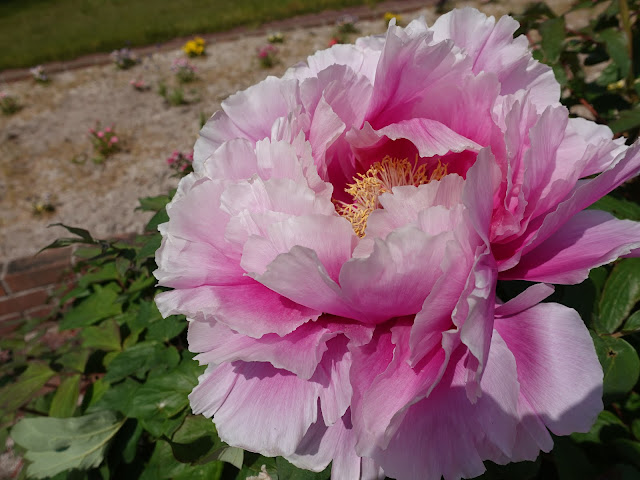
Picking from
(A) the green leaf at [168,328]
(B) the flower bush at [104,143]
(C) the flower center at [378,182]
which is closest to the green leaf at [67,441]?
(A) the green leaf at [168,328]

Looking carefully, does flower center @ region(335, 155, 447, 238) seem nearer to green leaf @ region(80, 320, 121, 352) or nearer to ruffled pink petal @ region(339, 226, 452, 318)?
ruffled pink petal @ region(339, 226, 452, 318)

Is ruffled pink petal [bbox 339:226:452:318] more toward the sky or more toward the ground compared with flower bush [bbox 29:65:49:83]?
more toward the sky

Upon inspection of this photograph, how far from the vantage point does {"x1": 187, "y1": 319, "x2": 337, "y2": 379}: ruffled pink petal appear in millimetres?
495

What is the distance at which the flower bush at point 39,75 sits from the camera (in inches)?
183

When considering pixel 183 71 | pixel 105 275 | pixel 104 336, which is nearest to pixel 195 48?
pixel 183 71

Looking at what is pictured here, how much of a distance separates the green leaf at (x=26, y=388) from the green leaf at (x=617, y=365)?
1364 mm

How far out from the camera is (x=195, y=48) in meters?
4.84

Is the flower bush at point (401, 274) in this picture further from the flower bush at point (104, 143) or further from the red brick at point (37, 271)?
the flower bush at point (104, 143)

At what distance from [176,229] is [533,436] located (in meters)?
0.49

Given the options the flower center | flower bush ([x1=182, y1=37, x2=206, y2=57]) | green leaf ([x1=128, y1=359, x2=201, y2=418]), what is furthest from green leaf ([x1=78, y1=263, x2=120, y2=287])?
flower bush ([x1=182, y1=37, x2=206, y2=57])

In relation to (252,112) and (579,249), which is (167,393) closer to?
(252,112)

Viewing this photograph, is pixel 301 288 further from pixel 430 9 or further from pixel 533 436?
pixel 430 9

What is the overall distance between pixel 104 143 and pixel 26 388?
2.79 m

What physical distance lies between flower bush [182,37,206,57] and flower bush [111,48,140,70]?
581 mm
